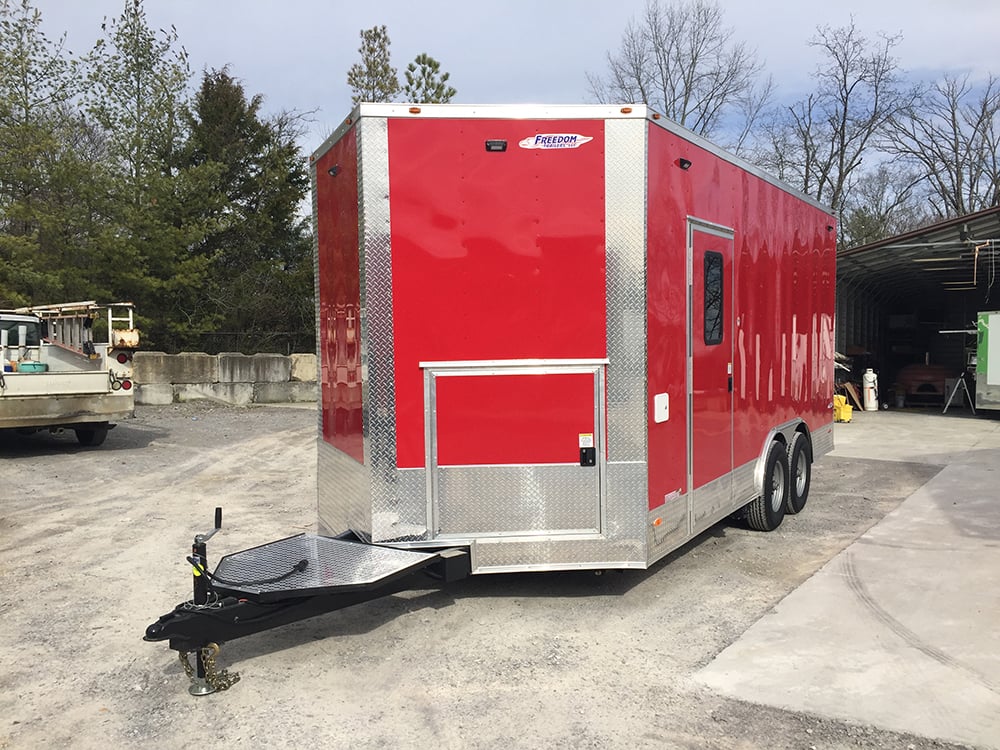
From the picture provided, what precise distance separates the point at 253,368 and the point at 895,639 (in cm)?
1717

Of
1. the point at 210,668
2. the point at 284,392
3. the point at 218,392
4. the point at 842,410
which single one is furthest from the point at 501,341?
the point at 284,392

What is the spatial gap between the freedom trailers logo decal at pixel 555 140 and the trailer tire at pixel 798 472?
13.6 feet

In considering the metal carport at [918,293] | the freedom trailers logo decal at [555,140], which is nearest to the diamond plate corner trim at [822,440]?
the freedom trailers logo decal at [555,140]

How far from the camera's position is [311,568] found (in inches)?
171

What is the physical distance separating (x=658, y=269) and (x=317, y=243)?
243cm

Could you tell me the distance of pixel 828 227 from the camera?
8727mm

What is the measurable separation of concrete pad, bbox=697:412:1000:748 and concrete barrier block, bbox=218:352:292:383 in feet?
50.7

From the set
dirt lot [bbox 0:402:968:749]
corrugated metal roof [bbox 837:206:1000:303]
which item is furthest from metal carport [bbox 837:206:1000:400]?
dirt lot [bbox 0:402:968:749]

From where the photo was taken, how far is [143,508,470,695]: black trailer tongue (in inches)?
149

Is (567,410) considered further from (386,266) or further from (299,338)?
(299,338)

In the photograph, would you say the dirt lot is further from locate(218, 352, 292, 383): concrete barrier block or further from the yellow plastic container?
locate(218, 352, 292, 383): concrete barrier block

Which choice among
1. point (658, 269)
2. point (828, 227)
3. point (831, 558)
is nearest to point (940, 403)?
point (828, 227)

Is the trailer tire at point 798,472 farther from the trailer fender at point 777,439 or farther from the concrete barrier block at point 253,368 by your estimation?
the concrete barrier block at point 253,368

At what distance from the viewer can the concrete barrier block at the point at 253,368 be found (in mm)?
18969
